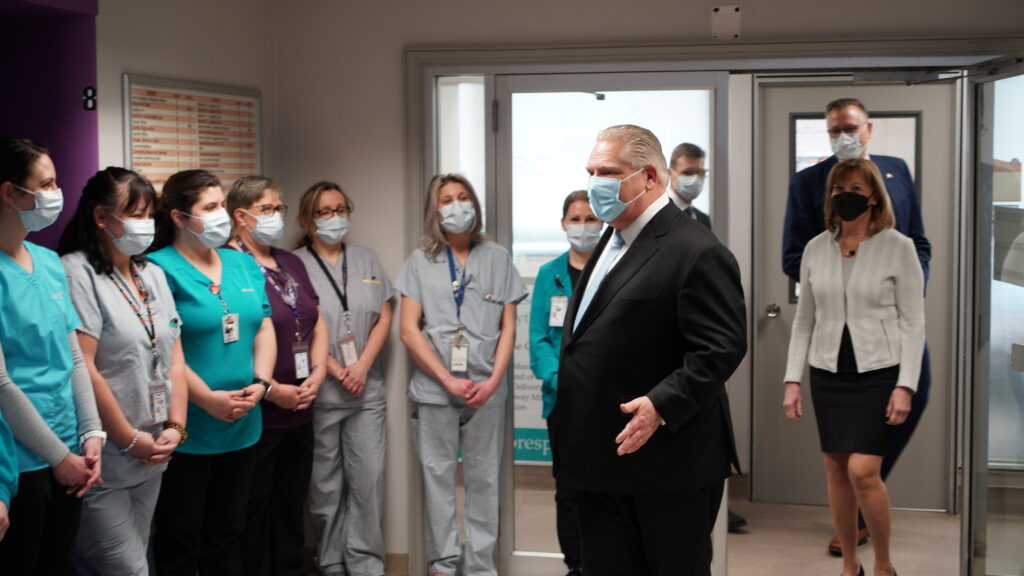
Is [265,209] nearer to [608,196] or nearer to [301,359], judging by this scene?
[301,359]

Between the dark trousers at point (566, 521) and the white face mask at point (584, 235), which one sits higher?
the white face mask at point (584, 235)

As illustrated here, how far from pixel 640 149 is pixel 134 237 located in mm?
1443

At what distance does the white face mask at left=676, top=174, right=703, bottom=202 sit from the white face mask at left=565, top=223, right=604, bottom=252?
343 millimetres

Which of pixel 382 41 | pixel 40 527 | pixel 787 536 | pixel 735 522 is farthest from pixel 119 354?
pixel 787 536

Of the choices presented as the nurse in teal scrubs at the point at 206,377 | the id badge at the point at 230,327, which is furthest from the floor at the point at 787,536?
the id badge at the point at 230,327

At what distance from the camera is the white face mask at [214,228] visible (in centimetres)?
325

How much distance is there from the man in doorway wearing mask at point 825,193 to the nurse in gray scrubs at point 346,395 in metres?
1.72

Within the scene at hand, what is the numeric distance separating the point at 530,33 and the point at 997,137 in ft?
5.86

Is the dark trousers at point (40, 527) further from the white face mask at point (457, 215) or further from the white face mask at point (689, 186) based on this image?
the white face mask at point (689, 186)

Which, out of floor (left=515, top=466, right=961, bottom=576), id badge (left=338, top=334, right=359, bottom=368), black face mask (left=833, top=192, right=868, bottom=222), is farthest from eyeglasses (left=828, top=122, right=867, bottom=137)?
id badge (left=338, top=334, right=359, bottom=368)

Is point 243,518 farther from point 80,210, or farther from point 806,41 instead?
point 806,41

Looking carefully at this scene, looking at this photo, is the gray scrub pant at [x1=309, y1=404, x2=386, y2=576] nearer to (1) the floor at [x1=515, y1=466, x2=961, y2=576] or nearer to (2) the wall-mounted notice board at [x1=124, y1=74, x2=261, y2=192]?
(1) the floor at [x1=515, y1=466, x2=961, y2=576]

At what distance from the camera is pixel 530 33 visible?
4.13m

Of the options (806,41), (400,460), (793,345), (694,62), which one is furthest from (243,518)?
(806,41)
